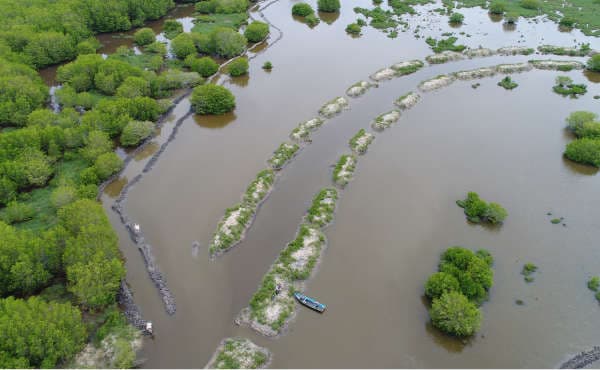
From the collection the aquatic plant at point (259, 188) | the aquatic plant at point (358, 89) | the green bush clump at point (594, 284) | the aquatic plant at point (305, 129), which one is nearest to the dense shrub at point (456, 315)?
the green bush clump at point (594, 284)

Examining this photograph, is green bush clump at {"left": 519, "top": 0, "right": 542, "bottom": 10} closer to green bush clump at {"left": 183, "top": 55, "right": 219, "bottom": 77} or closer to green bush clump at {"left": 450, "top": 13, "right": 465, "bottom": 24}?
green bush clump at {"left": 450, "top": 13, "right": 465, "bottom": 24}

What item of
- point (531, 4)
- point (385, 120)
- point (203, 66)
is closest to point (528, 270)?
point (385, 120)

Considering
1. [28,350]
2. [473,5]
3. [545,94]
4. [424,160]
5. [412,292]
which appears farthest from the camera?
[473,5]

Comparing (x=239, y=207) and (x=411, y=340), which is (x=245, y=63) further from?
(x=411, y=340)

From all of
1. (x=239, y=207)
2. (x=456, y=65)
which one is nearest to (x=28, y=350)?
(x=239, y=207)

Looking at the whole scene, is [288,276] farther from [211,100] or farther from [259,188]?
[211,100]
